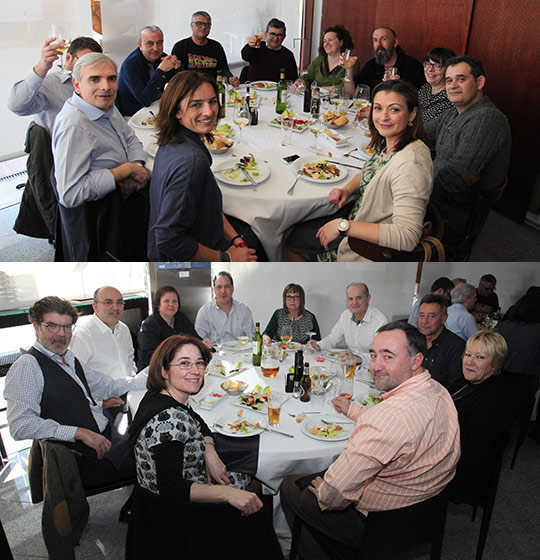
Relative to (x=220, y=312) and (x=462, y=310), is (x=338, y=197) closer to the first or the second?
(x=462, y=310)

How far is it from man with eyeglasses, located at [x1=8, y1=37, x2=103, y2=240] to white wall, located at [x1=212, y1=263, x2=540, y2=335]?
1.59m

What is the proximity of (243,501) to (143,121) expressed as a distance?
2.47 meters

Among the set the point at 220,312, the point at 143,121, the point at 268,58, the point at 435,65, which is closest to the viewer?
the point at 220,312

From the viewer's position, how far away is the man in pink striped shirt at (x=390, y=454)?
1.47 m

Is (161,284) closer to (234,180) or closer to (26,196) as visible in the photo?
(234,180)

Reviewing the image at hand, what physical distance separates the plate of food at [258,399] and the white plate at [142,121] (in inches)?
78.2

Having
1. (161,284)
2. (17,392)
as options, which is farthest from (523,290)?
(17,392)

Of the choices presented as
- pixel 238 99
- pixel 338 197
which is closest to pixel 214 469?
pixel 338 197

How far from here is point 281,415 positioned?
181cm

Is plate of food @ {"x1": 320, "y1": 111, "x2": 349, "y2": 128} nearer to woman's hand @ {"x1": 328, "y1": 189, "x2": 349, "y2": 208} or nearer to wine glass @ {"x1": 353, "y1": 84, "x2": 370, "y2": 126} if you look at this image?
wine glass @ {"x1": 353, "y1": 84, "x2": 370, "y2": 126}

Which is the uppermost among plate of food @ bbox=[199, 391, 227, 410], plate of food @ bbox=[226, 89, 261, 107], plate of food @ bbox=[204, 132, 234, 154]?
plate of food @ bbox=[226, 89, 261, 107]

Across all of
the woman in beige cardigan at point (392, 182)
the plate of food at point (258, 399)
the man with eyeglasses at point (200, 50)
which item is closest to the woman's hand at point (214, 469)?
the plate of food at point (258, 399)

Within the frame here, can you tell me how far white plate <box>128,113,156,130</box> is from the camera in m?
3.21

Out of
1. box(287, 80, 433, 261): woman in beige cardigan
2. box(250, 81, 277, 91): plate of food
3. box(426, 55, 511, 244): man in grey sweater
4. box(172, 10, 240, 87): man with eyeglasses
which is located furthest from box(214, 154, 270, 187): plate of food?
box(172, 10, 240, 87): man with eyeglasses
